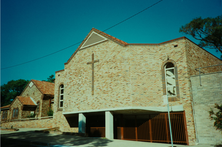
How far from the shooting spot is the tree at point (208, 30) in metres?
23.8

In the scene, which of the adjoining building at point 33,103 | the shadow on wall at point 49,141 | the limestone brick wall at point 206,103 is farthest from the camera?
the adjoining building at point 33,103

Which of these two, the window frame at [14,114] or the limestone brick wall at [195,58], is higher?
the limestone brick wall at [195,58]

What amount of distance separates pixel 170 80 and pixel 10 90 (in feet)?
220

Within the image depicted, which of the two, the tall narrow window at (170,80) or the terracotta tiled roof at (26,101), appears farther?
the terracotta tiled roof at (26,101)

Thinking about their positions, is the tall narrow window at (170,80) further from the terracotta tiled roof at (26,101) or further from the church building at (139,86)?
the terracotta tiled roof at (26,101)

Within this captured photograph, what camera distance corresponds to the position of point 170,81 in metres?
16.1

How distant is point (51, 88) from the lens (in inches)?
1319

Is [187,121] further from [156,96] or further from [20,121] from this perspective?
[20,121]

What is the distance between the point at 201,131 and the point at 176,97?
3040 millimetres

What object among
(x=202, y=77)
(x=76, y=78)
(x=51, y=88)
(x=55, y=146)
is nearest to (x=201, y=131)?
(x=202, y=77)

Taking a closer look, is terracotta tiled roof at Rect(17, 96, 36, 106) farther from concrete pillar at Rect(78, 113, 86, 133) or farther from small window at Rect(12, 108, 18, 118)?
concrete pillar at Rect(78, 113, 86, 133)

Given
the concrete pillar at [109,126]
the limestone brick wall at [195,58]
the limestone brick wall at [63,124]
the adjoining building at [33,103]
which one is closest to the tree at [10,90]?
the adjoining building at [33,103]

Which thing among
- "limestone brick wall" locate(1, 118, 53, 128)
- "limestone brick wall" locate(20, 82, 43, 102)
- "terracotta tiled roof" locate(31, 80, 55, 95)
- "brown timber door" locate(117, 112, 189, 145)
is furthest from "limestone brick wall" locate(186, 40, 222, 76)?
"limestone brick wall" locate(20, 82, 43, 102)

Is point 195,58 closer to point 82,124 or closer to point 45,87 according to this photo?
point 82,124
